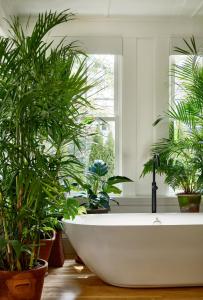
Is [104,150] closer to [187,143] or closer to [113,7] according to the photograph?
[187,143]

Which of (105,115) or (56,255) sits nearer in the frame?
(56,255)

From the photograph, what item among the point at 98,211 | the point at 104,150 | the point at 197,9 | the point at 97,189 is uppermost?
the point at 197,9

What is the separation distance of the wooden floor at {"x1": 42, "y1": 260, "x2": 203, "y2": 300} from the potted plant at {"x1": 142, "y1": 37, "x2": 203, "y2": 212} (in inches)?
43.6

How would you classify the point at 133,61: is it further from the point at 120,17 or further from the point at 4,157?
the point at 4,157

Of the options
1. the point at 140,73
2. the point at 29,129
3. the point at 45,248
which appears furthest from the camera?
the point at 140,73

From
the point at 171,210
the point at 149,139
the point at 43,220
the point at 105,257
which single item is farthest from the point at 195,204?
the point at 43,220

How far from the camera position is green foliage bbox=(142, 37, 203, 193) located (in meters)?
4.29

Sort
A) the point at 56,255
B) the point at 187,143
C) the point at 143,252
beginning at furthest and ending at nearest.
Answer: the point at 187,143, the point at 56,255, the point at 143,252

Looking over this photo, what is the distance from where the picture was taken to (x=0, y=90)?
2.81 meters

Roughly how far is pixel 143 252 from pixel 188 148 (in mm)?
1318

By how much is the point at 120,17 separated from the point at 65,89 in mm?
2148

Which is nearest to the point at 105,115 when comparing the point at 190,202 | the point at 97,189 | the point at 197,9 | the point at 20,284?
the point at 97,189

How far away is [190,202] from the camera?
171 inches

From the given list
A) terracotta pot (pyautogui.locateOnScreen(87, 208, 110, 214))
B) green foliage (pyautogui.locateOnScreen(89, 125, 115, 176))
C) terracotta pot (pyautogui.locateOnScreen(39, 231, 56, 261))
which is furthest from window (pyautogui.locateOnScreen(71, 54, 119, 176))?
terracotta pot (pyautogui.locateOnScreen(39, 231, 56, 261))
